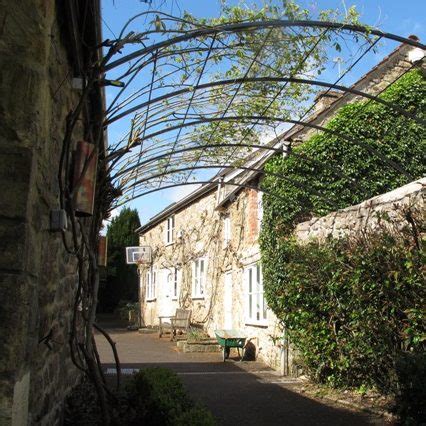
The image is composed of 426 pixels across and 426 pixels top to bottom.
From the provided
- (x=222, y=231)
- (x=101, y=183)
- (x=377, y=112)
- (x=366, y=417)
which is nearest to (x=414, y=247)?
(x=366, y=417)

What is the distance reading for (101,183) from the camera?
257 inches

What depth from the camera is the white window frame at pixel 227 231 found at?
16.1 m

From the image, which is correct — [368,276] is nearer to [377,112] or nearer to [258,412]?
[258,412]

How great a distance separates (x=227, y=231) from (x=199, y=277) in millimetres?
3194

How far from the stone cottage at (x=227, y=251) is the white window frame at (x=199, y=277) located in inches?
1.3

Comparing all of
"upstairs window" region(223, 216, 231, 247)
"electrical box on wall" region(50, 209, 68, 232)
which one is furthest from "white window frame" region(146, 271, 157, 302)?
"electrical box on wall" region(50, 209, 68, 232)

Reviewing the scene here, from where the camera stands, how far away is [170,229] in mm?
23094

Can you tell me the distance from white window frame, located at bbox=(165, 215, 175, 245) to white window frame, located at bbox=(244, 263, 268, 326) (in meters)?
8.77

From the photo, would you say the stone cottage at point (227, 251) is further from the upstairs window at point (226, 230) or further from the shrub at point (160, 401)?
the shrub at point (160, 401)

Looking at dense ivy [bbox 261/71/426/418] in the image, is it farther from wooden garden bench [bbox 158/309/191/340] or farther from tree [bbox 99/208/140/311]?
tree [bbox 99/208/140/311]

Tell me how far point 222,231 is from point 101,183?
10.4m

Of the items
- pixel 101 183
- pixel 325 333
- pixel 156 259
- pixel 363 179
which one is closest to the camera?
pixel 101 183

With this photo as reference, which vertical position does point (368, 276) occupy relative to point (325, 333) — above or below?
above

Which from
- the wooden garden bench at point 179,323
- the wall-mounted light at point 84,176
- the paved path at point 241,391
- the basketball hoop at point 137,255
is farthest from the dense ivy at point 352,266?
the basketball hoop at point 137,255
